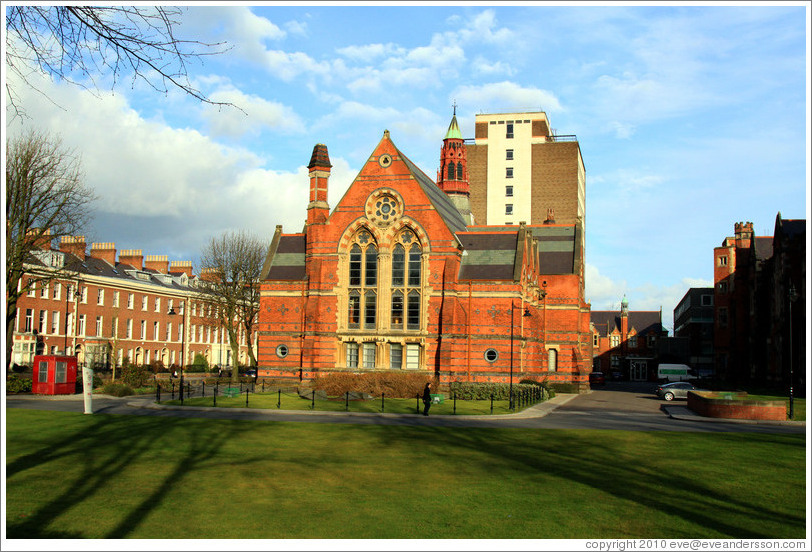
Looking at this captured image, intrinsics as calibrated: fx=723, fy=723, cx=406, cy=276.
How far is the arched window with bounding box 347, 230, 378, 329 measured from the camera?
52312 mm

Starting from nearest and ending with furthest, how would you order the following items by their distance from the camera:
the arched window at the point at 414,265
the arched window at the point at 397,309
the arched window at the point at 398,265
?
the arched window at the point at 397,309, the arched window at the point at 414,265, the arched window at the point at 398,265

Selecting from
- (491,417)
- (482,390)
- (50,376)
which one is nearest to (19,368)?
(50,376)

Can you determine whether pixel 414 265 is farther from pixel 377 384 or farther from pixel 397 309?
pixel 377 384

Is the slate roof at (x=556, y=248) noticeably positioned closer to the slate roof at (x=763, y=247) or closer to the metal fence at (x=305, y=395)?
the metal fence at (x=305, y=395)

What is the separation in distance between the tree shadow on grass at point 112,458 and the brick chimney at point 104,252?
5337 centimetres

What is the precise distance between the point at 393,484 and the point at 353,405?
863 inches

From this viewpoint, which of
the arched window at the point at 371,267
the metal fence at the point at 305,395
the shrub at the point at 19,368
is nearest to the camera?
the metal fence at the point at 305,395

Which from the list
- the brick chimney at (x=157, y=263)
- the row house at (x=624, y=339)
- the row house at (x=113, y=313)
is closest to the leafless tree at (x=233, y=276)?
the row house at (x=113, y=313)

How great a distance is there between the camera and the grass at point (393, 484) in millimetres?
12617

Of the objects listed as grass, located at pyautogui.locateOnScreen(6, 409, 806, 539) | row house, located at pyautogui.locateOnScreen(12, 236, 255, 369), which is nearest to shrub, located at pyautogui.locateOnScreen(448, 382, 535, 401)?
grass, located at pyautogui.locateOnScreen(6, 409, 806, 539)

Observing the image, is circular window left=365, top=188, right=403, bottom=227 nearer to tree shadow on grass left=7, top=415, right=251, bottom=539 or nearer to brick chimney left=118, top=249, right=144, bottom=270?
tree shadow on grass left=7, top=415, right=251, bottom=539

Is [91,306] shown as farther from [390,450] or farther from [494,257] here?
[390,450]

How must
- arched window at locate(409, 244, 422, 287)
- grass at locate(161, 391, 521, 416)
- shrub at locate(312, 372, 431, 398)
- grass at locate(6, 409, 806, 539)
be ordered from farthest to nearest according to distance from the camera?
arched window at locate(409, 244, 422, 287), shrub at locate(312, 372, 431, 398), grass at locate(161, 391, 521, 416), grass at locate(6, 409, 806, 539)

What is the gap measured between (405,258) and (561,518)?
3918 cm
